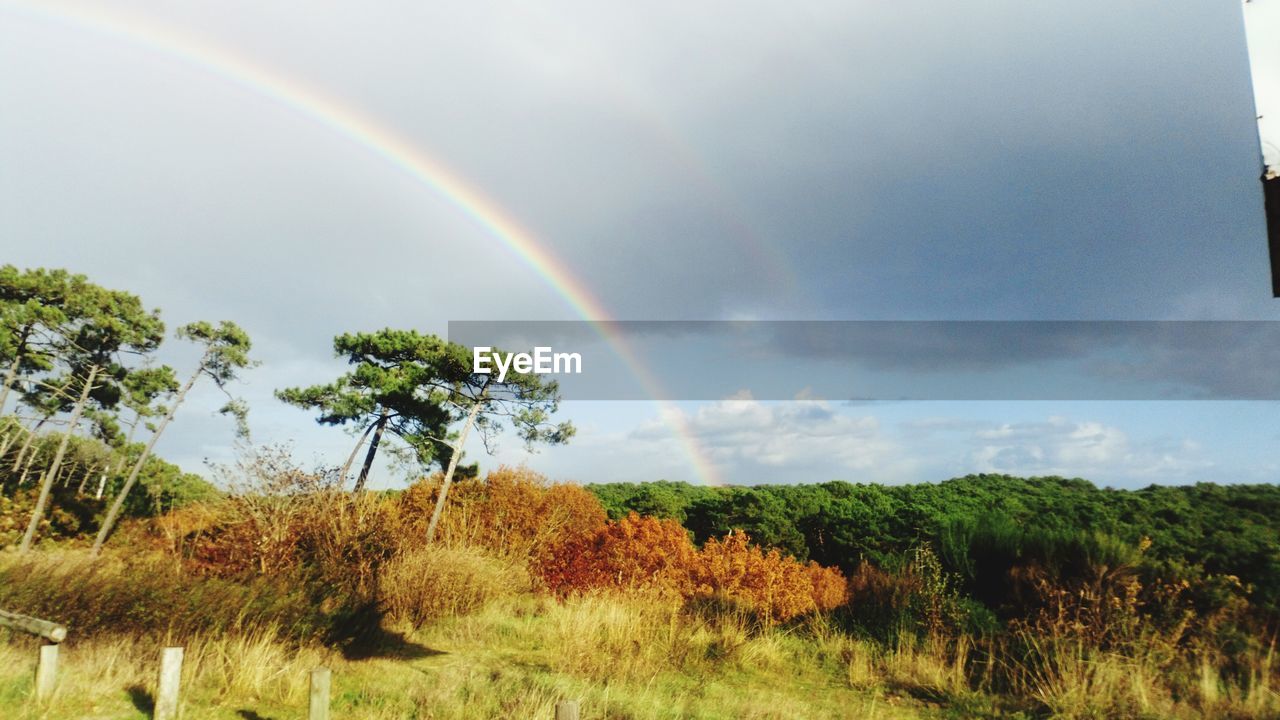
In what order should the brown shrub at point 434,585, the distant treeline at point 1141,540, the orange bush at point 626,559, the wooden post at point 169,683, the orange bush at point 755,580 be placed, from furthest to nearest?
the orange bush at point 626,559, the orange bush at point 755,580, the brown shrub at point 434,585, the distant treeline at point 1141,540, the wooden post at point 169,683

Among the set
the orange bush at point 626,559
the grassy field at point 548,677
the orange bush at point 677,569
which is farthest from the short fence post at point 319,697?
the orange bush at point 626,559

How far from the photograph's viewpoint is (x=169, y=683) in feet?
23.2

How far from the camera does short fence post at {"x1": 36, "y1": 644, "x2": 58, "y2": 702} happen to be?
7102 mm

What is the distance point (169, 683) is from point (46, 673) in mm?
1395

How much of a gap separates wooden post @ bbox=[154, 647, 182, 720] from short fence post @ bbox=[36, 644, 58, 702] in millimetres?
1193

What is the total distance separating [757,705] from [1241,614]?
18.2 ft

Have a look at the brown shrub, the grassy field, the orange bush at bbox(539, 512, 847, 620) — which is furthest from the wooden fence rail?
the orange bush at bbox(539, 512, 847, 620)

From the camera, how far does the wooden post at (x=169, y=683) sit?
23.0 feet

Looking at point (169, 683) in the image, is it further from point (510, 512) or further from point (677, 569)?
point (510, 512)

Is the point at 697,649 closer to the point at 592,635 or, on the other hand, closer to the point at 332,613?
the point at 592,635

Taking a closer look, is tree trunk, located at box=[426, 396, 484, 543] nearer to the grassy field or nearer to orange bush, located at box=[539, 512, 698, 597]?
orange bush, located at box=[539, 512, 698, 597]

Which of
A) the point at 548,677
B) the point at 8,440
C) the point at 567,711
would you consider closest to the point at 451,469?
the point at 548,677

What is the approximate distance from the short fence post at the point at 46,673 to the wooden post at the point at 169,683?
119cm

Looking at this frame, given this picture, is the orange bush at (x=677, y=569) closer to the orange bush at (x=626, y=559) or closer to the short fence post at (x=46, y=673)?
the orange bush at (x=626, y=559)
